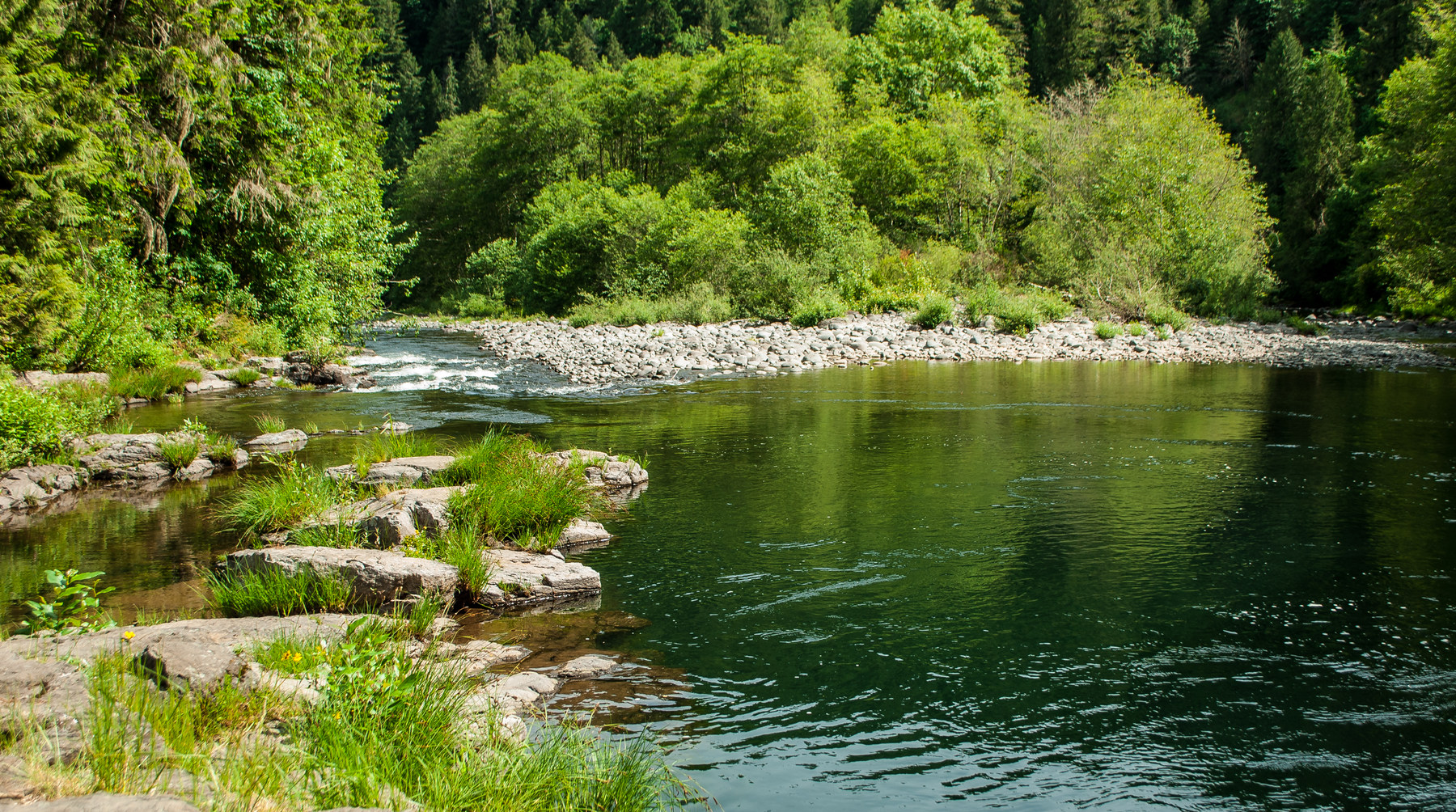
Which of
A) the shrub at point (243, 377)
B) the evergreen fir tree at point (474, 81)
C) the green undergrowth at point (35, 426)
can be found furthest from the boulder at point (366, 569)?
the evergreen fir tree at point (474, 81)

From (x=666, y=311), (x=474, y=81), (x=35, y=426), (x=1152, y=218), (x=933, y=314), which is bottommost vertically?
(x=35, y=426)

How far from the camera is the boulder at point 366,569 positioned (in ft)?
22.6

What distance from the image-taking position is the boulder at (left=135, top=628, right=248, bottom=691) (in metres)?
4.40

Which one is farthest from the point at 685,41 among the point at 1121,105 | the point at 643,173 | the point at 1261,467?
the point at 1261,467

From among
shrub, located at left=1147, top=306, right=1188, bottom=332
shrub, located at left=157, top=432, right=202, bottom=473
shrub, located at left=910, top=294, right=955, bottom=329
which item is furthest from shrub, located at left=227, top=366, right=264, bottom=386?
shrub, located at left=1147, top=306, right=1188, bottom=332

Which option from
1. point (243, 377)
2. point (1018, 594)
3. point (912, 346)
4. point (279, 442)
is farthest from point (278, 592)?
point (912, 346)

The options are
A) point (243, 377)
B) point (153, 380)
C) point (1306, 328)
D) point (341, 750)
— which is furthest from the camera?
point (1306, 328)

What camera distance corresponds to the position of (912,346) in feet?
97.2

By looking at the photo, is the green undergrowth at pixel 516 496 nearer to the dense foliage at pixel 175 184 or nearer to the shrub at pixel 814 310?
the dense foliage at pixel 175 184

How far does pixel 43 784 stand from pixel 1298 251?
5172cm

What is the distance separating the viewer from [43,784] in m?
3.12

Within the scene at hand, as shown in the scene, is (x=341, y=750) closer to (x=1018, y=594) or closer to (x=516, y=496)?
(x=516, y=496)

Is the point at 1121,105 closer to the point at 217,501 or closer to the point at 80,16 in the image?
the point at 80,16

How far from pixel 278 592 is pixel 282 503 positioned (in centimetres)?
289
